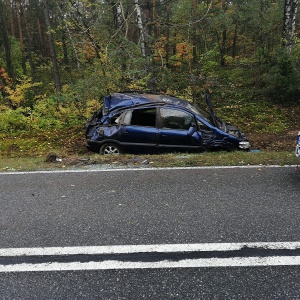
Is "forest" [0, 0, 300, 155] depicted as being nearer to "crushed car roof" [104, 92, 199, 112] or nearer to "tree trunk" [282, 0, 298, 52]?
"tree trunk" [282, 0, 298, 52]

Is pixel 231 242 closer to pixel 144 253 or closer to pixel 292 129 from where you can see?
pixel 144 253

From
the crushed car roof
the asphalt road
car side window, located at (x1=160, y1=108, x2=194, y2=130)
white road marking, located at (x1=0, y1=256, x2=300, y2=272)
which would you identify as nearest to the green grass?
the asphalt road

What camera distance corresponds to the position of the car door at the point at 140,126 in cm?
764

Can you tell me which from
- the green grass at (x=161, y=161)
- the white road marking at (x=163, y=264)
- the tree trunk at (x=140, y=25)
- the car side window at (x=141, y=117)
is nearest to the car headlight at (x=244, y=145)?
the green grass at (x=161, y=161)

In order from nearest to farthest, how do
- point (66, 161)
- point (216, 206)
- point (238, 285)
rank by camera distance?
point (238, 285) < point (216, 206) < point (66, 161)

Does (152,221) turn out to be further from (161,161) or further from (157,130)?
(157,130)

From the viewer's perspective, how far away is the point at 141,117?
7668 mm

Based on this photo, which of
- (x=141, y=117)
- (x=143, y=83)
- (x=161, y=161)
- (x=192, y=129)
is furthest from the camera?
(x=143, y=83)

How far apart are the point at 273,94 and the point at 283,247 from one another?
502 inches

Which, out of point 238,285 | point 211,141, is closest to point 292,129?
point 211,141

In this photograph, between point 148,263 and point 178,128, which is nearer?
point 148,263

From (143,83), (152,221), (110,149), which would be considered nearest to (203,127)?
(110,149)

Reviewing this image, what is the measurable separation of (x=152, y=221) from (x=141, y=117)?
405 centimetres

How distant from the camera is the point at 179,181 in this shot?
5605 millimetres
